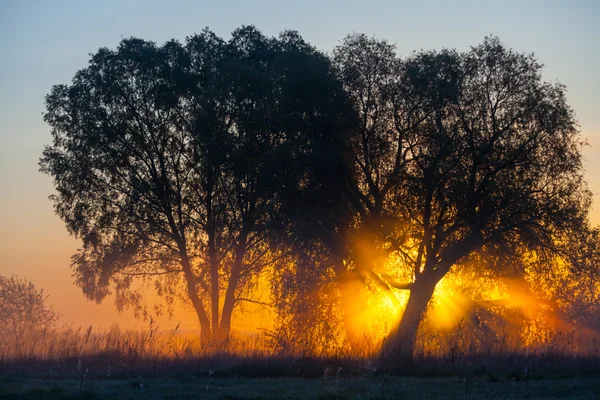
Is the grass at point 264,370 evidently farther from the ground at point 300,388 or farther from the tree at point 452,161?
the tree at point 452,161

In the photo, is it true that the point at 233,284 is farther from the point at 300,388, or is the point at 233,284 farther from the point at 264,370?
the point at 300,388

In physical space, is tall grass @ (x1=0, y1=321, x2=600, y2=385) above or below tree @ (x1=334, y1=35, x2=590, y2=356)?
below

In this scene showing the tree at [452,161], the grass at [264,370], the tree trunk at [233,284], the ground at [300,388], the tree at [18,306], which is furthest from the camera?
the tree at [18,306]

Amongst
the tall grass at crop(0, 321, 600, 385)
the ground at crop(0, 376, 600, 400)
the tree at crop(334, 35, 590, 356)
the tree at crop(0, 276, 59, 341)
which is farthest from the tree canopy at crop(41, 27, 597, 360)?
the tree at crop(0, 276, 59, 341)

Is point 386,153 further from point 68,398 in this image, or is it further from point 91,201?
point 68,398

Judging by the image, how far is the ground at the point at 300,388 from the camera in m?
15.1

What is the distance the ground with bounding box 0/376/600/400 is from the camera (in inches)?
594

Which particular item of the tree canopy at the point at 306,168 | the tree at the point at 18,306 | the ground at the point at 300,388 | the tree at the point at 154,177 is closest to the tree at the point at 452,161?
the tree canopy at the point at 306,168

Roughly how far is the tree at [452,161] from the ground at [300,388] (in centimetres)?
1140

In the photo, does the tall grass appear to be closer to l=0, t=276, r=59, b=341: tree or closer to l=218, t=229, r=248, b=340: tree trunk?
l=218, t=229, r=248, b=340: tree trunk

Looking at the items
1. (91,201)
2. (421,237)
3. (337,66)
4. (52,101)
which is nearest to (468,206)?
(421,237)

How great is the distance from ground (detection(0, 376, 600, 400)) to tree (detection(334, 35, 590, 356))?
11.4m

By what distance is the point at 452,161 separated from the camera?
30375 mm

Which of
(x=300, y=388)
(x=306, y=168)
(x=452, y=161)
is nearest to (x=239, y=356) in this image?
(x=300, y=388)
